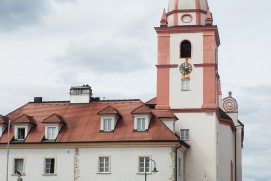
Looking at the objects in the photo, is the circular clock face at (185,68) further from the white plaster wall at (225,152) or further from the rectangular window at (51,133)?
the rectangular window at (51,133)

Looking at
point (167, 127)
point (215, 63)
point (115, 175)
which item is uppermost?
point (215, 63)

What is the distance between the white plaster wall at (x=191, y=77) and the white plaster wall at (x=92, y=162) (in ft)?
28.2

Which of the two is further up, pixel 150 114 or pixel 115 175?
pixel 150 114

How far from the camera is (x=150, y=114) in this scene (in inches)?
2670

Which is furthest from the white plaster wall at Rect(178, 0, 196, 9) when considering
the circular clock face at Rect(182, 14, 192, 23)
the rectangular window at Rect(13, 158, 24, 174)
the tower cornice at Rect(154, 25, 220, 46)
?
the rectangular window at Rect(13, 158, 24, 174)

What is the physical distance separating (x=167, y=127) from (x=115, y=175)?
6.81m

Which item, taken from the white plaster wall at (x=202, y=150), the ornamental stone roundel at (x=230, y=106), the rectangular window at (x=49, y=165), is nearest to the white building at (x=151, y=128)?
the rectangular window at (x=49, y=165)

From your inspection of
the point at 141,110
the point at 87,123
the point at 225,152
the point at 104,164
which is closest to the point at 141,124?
the point at 141,110

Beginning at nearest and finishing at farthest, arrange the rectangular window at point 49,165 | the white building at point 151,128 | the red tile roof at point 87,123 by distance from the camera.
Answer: the white building at point 151,128, the red tile roof at point 87,123, the rectangular window at point 49,165

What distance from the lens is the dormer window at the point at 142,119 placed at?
221ft

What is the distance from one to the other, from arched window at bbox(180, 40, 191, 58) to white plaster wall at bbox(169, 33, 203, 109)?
1.18 ft

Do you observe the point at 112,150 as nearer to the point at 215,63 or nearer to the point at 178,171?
the point at 178,171

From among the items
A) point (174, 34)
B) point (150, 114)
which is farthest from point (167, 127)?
point (174, 34)

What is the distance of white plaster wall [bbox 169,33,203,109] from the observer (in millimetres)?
72750
